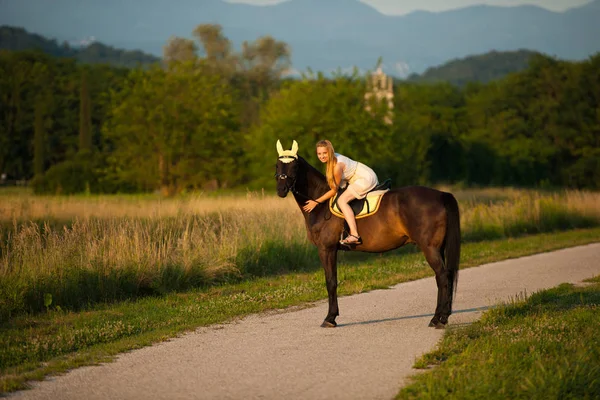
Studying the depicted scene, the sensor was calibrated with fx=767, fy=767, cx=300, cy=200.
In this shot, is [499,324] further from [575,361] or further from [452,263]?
[575,361]

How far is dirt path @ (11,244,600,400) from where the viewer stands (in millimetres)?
7145

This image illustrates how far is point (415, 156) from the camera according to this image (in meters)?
42.2

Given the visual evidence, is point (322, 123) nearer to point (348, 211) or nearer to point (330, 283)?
point (348, 211)

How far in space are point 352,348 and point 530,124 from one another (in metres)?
69.2

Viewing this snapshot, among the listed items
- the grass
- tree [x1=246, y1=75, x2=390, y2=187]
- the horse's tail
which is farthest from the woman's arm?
Answer: tree [x1=246, y1=75, x2=390, y2=187]

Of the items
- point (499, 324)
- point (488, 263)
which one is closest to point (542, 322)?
point (499, 324)

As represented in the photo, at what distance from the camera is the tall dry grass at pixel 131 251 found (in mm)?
12305

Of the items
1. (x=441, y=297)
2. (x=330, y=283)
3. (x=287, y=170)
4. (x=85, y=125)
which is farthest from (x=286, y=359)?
(x=85, y=125)

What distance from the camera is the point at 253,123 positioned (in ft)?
172

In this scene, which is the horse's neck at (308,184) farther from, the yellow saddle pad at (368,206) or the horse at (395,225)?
the yellow saddle pad at (368,206)

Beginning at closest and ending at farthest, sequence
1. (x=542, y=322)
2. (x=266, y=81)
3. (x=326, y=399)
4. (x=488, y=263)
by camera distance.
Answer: (x=326, y=399) → (x=542, y=322) → (x=488, y=263) → (x=266, y=81)

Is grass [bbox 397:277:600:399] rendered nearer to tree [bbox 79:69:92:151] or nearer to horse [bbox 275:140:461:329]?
horse [bbox 275:140:461:329]

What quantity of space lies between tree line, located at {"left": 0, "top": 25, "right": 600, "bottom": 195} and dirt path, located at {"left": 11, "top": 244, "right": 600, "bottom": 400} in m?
22.0

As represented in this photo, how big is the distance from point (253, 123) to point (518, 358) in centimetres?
4529
